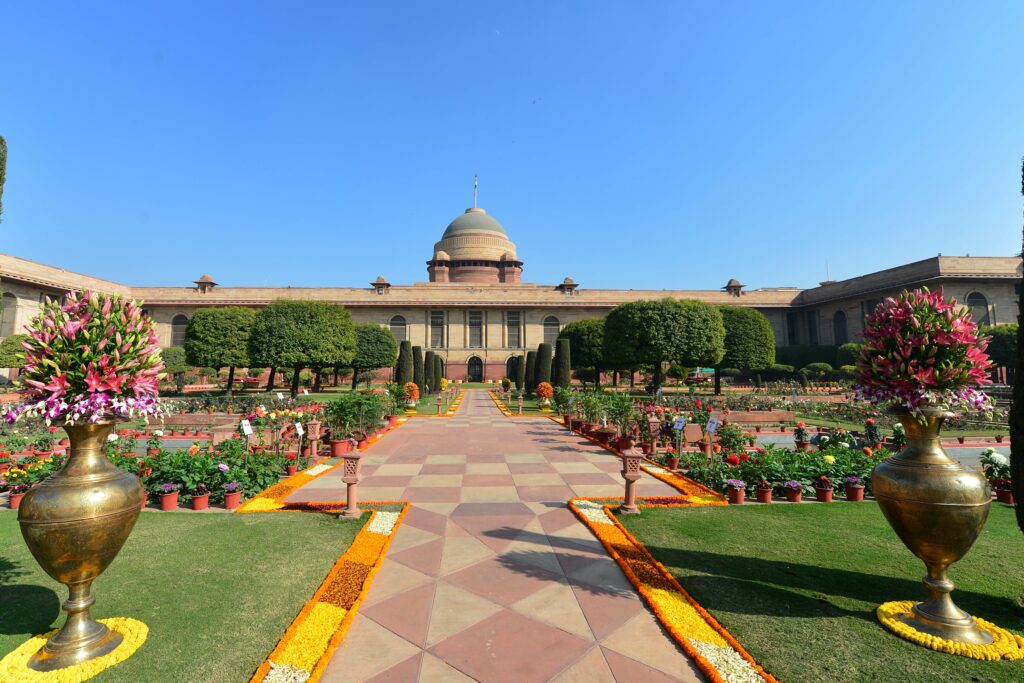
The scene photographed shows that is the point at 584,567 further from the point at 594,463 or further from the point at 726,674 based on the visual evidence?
the point at 594,463

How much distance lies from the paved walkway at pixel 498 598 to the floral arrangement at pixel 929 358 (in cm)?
253

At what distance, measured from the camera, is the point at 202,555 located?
462cm

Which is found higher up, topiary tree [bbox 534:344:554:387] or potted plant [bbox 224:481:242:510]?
topiary tree [bbox 534:344:554:387]

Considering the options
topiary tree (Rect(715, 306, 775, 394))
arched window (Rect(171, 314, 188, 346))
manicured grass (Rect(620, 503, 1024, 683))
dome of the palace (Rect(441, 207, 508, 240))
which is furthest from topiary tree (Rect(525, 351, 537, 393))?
arched window (Rect(171, 314, 188, 346))

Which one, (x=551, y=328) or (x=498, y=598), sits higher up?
(x=551, y=328)

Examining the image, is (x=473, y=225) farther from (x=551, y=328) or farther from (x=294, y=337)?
(x=294, y=337)

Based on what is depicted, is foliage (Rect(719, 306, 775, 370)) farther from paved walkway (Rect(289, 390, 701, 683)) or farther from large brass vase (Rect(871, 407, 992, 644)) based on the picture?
large brass vase (Rect(871, 407, 992, 644))

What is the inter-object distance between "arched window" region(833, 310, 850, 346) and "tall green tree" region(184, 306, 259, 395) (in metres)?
51.9

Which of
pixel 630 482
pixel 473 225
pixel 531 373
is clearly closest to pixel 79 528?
pixel 630 482

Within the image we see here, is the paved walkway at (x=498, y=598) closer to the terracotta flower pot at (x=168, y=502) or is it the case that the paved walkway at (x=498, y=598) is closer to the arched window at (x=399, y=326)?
the terracotta flower pot at (x=168, y=502)

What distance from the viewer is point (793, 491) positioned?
265 inches

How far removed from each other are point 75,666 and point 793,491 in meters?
7.79

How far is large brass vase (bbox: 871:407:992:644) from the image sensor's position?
3178 millimetres

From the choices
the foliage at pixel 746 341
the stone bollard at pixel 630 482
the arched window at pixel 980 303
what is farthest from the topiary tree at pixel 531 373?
the arched window at pixel 980 303
